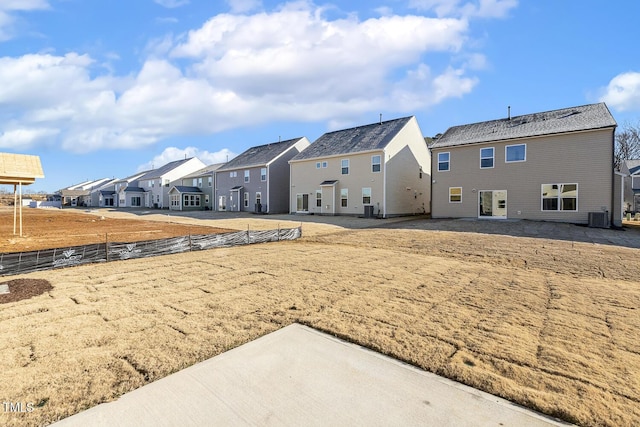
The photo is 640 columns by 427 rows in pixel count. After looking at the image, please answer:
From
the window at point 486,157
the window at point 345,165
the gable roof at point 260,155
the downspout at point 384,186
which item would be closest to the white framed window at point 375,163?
the downspout at point 384,186

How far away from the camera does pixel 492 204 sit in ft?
68.2

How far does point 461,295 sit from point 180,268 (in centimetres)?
644

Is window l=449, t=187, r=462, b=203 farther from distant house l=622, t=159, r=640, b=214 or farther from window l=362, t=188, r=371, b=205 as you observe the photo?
distant house l=622, t=159, r=640, b=214

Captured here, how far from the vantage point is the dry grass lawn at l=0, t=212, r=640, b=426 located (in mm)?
3062

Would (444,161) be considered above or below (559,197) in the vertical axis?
above

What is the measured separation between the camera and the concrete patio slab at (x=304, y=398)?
2613 mm

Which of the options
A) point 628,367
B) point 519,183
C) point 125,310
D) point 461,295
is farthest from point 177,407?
point 519,183

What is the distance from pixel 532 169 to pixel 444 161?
5.20 m

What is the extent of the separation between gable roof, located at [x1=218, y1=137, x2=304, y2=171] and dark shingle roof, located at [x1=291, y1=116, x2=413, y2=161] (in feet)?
13.8


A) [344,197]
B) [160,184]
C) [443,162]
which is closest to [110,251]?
[344,197]

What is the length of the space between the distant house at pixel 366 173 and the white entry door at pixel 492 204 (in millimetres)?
6227

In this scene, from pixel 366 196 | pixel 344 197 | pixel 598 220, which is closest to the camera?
pixel 598 220

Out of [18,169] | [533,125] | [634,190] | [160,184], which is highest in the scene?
[533,125]

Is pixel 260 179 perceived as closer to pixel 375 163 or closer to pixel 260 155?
pixel 260 155
